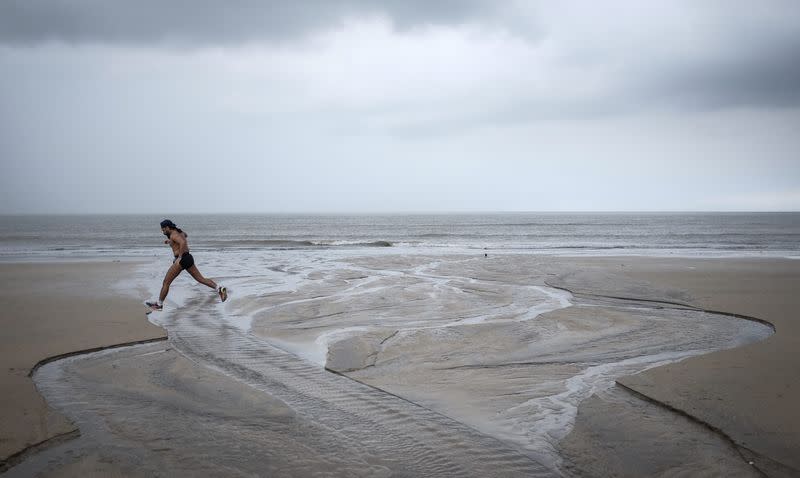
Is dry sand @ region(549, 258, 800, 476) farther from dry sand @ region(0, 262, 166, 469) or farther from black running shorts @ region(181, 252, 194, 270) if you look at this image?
black running shorts @ region(181, 252, 194, 270)

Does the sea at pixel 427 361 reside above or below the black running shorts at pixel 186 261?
below

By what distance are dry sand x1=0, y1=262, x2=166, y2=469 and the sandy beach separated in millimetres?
45

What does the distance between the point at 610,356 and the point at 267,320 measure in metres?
6.25

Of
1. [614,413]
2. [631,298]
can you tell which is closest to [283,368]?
[614,413]

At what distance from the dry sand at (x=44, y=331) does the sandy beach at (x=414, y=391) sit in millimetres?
45

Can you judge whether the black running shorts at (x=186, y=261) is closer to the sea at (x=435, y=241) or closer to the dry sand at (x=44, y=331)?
the dry sand at (x=44, y=331)

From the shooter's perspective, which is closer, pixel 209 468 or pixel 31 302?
pixel 209 468

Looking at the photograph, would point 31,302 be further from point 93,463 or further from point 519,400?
point 519,400

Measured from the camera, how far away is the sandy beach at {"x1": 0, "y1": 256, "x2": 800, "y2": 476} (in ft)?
12.8

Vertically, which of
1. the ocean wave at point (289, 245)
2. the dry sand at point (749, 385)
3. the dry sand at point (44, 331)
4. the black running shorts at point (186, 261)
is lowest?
the ocean wave at point (289, 245)

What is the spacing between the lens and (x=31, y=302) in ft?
37.7

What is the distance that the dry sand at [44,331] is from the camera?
4375 mm

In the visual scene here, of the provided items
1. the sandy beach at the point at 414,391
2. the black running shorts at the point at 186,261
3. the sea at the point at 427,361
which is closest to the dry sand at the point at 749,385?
the sandy beach at the point at 414,391

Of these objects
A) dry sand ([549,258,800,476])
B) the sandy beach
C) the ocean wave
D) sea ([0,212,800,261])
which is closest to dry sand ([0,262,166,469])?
the sandy beach
